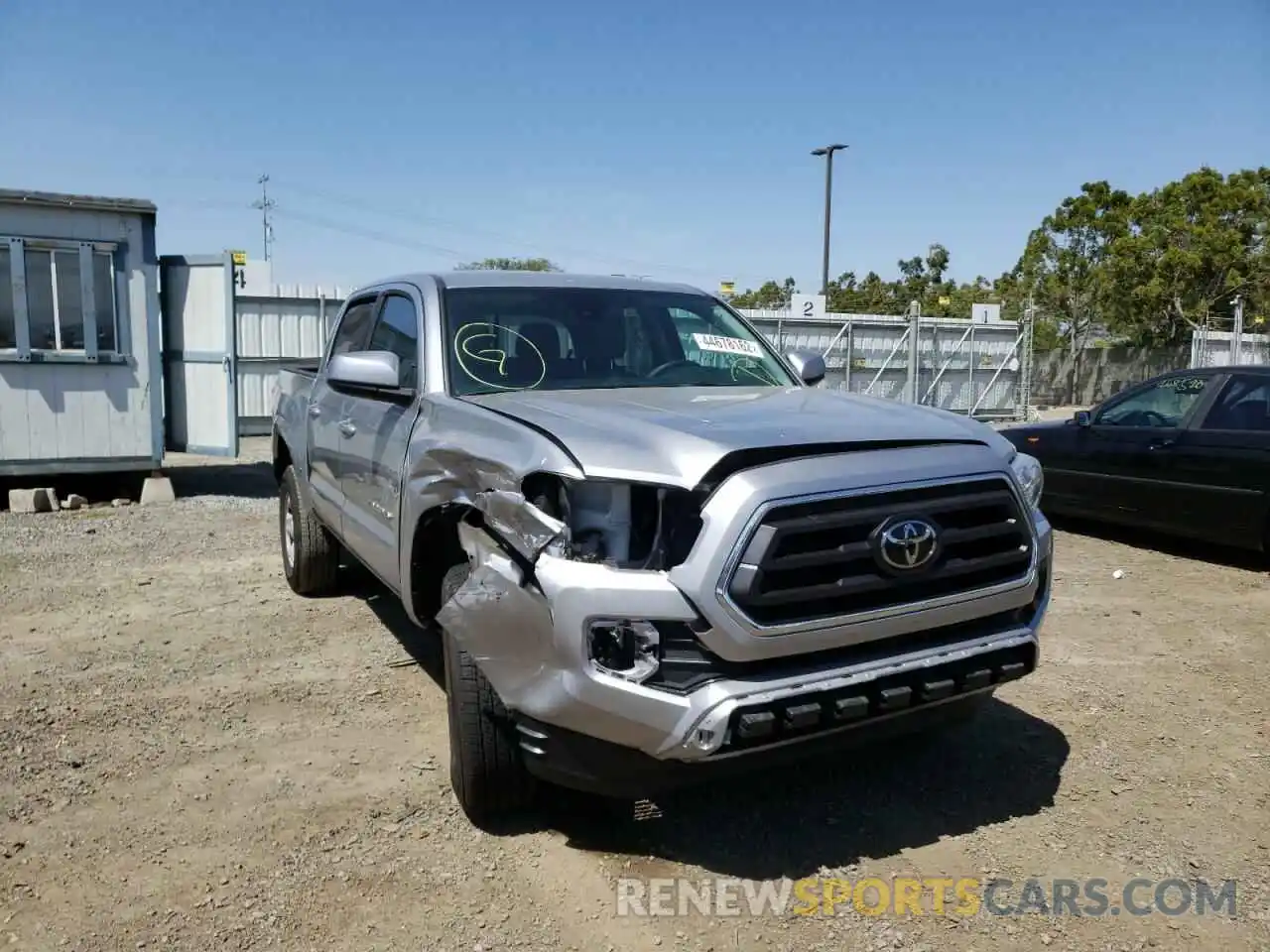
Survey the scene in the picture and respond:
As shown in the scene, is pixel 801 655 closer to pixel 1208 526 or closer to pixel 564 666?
pixel 564 666

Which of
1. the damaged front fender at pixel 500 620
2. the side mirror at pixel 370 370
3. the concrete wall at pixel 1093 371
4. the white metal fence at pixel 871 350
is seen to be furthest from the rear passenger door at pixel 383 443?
the concrete wall at pixel 1093 371

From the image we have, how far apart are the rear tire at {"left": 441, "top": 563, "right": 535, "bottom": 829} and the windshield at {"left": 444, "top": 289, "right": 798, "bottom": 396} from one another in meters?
1.01

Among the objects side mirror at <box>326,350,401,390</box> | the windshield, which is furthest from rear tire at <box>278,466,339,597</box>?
the windshield

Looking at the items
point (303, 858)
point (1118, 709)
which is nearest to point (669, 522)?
point (303, 858)

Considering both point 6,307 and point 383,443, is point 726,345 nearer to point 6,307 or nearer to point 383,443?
point 383,443

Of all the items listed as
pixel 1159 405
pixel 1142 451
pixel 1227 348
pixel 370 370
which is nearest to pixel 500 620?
pixel 370 370

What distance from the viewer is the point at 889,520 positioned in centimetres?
278

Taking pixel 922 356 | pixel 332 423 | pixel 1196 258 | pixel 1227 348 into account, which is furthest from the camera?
pixel 1196 258

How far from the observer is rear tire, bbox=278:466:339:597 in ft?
19.2

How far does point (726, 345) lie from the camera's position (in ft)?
14.9

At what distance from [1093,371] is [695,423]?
30.0 m

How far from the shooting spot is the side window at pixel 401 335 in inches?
160

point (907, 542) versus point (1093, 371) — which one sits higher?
point (907, 542)

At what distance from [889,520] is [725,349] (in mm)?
1882
